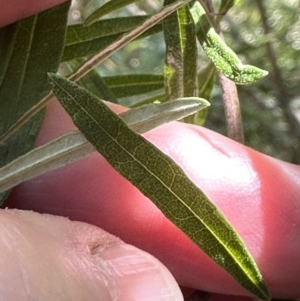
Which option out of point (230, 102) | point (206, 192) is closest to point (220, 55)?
point (230, 102)

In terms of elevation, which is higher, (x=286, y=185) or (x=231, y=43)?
(x=231, y=43)

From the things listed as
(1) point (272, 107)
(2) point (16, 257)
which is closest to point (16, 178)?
(2) point (16, 257)

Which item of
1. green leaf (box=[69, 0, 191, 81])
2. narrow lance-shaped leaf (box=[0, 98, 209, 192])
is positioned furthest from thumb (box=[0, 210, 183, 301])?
green leaf (box=[69, 0, 191, 81])

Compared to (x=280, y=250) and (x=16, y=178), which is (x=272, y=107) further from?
(x=16, y=178)

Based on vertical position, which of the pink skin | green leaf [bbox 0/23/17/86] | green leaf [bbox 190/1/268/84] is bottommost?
the pink skin

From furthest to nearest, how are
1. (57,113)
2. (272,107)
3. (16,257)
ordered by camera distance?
(272,107), (57,113), (16,257)

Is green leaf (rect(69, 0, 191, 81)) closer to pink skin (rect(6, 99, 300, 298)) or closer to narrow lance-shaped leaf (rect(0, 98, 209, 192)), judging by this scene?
narrow lance-shaped leaf (rect(0, 98, 209, 192))

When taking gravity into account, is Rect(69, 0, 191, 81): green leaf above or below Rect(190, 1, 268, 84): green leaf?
above
